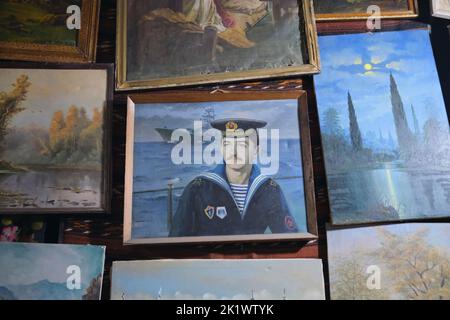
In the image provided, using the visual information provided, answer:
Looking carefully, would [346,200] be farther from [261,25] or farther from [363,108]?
[261,25]

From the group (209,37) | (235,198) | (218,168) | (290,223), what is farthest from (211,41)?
(290,223)

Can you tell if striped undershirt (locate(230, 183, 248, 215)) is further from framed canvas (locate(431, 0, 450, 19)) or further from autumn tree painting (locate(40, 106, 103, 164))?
framed canvas (locate(431, 0, 450, 19))

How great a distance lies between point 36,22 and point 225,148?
0.79 meters

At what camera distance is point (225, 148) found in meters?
1.41

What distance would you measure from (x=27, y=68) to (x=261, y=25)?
31.4 inches

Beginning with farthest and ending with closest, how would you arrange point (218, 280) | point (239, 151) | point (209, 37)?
1. point (209, 37)
2. point (239, 151)
3. point (218, 280)

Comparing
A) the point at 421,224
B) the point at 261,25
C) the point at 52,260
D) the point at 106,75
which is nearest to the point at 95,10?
the point at 106,75

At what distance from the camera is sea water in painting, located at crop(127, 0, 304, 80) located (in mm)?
1481

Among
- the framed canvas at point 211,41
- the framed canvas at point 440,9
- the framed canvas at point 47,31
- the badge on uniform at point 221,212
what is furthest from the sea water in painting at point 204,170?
the framed canvas at point 440,9

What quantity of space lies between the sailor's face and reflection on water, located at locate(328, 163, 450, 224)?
26 cm

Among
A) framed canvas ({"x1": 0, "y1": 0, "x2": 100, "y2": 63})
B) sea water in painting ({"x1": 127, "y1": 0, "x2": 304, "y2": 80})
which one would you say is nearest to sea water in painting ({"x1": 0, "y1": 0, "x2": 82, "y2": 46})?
framed canvas ({"x1": 0, "y1": 0, "x2": 100, "y2": 63})

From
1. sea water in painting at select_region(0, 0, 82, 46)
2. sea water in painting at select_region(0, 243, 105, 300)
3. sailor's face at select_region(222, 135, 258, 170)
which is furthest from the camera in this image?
sea water in painting at select_region(0, 0, 82, 46)

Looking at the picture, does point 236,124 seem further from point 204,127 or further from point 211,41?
point 211,41

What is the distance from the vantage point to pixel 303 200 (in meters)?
1.37
